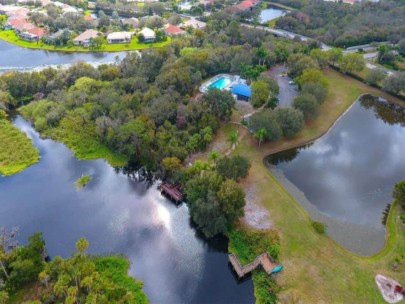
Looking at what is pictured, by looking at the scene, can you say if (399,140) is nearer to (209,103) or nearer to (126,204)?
(209,103)

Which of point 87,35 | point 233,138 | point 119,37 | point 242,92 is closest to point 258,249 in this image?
point 233,138

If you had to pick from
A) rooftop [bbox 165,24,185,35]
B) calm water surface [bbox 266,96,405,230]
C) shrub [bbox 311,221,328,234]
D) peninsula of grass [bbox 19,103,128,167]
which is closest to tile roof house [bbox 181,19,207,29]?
rooftop [bbox 165,24,185,35]

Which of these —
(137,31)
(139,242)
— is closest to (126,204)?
(139,242)

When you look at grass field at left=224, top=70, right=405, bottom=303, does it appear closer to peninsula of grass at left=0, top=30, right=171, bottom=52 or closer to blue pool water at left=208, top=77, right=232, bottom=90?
blue pool water at left=208, top=77, right=232, bottom=90

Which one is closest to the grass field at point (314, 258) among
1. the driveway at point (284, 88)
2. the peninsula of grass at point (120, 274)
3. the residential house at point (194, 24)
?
the peninsula of grass at point (120, 274)

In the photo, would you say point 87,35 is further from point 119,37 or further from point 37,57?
point 37,57
